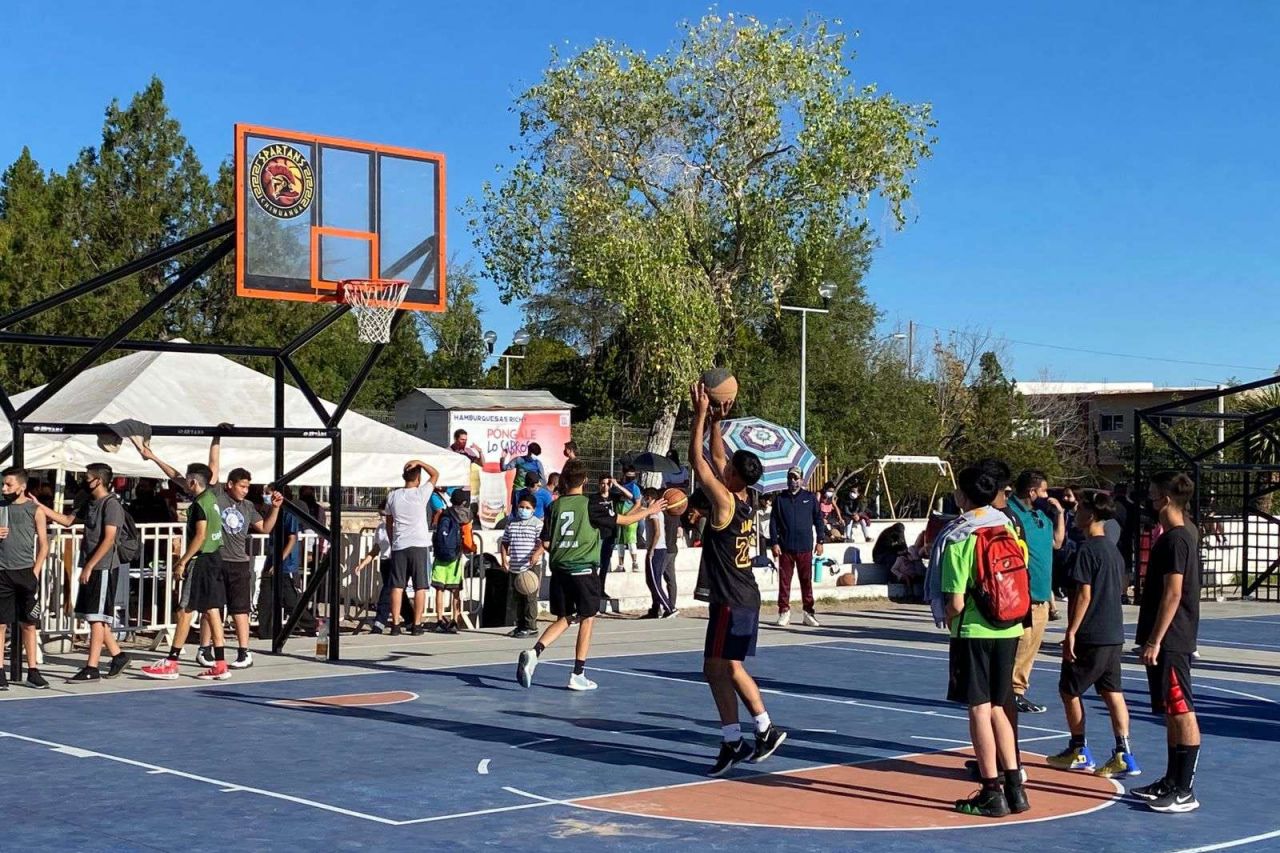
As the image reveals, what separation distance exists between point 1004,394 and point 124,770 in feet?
153

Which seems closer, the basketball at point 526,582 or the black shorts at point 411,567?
the basketball at point 526,582

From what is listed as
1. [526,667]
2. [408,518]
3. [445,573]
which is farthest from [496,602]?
[526,667]

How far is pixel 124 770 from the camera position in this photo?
382 inches

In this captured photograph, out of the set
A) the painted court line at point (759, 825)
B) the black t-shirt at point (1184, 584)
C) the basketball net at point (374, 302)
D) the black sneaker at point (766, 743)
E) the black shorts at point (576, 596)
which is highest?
the basketball net at point (374, 302)

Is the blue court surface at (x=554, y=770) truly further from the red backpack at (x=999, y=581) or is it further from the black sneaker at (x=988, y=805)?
the red backpack at (x=999, y=581)

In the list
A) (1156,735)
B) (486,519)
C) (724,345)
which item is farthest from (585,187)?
(1156,735)

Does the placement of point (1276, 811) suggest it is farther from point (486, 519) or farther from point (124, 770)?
point (486, 519)

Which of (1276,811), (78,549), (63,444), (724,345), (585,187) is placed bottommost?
(1276,811)

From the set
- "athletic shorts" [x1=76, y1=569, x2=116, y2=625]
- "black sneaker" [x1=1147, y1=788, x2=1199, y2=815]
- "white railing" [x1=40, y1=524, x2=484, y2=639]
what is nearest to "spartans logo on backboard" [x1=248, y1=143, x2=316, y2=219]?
"white railing" [x1=40, y1=524, x2=484, y2=639]

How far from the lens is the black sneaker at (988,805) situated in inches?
340

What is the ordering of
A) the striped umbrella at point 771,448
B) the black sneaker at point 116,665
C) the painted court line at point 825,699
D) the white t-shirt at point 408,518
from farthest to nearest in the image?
1. the striped umbrella at point 771,448
2. the white t-shirt at point 408,518
3. the black sneaker at point 116,665
4. the painted court line at point 825,699

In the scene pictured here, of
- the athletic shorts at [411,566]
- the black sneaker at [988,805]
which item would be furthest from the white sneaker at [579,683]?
the black sneaker at [988,805]

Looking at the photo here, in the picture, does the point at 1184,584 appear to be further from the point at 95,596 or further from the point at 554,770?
the point at 95,596

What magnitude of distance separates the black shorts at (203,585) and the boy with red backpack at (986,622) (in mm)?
7765
